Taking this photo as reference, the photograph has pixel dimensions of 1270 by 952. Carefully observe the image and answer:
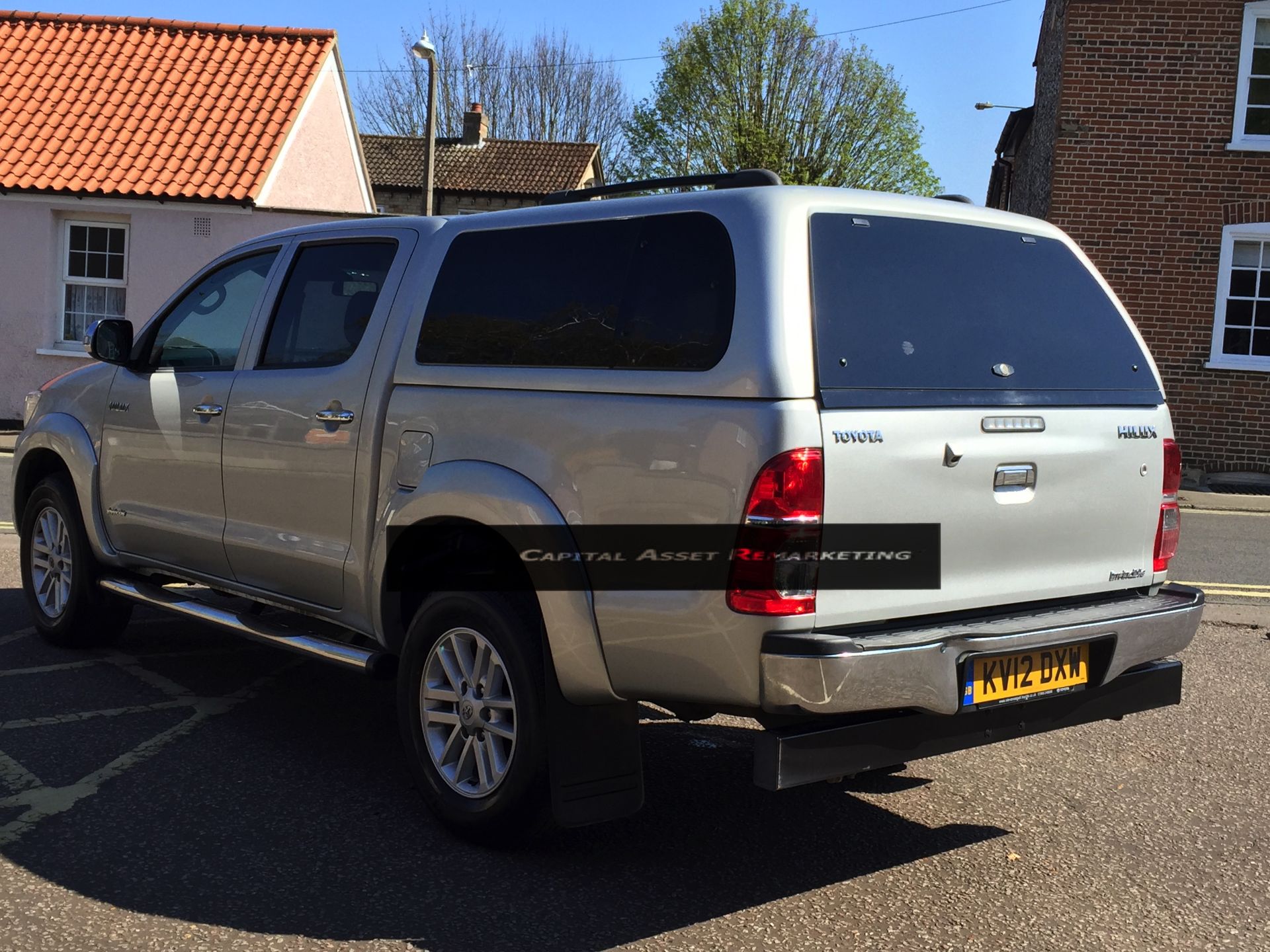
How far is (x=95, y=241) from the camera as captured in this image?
19.0 m

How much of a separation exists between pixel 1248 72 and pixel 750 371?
1676 centimetres

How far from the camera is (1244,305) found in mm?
17672

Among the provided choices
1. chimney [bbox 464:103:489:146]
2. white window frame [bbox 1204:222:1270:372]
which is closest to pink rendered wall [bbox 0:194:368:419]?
white window frame [bbox 1204:222:1270:372]

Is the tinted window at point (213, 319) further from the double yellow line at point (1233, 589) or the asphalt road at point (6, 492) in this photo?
the double yellow line at point (1233, 589)

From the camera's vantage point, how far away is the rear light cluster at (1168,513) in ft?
14.0

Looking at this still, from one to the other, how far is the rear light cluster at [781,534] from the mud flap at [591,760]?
24.0 inches

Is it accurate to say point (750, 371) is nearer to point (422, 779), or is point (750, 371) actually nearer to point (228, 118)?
point (422, 779)

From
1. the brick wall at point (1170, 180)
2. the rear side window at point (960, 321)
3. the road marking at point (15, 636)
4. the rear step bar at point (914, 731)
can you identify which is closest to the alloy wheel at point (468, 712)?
the rear step bar at point (914, 731)

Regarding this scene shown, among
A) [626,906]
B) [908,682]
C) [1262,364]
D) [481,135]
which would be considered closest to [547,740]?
[626,906]

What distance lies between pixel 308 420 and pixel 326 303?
495 mm

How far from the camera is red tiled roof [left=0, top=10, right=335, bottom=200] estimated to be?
18.6 m

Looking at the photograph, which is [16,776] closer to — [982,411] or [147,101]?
[982,411]

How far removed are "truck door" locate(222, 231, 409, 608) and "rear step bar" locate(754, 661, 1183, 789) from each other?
191 cm

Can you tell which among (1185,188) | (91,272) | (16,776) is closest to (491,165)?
(91,272)
